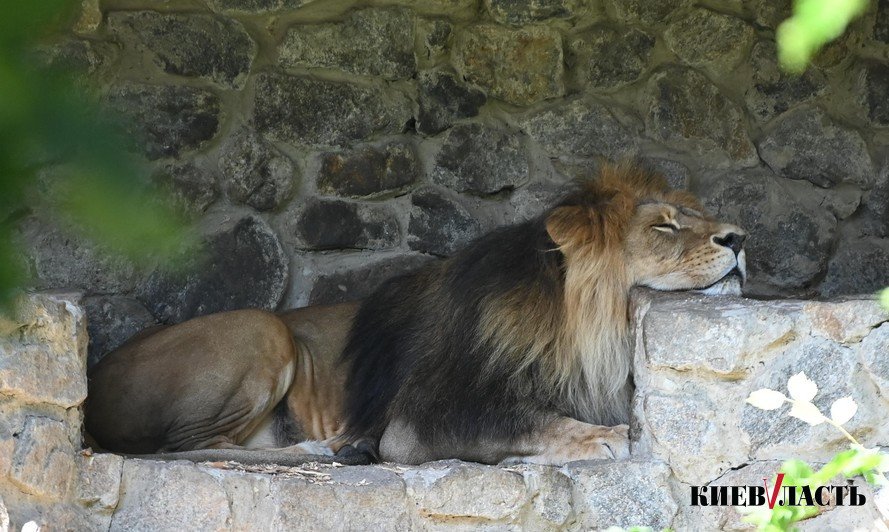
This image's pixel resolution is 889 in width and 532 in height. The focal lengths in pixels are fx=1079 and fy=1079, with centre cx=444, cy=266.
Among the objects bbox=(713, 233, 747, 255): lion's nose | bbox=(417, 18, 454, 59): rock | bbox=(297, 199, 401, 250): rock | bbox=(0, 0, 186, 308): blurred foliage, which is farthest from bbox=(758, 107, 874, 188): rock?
bbox=(0, 0, 186, 308): blurred foliage

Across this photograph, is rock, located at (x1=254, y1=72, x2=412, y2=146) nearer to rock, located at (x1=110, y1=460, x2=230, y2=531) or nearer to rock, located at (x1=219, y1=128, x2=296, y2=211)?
rock, located at (x1=219, y1=128, x2=296, y2=211)

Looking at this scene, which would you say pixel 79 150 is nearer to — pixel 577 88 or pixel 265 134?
pixel 265 134

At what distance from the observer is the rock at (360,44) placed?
446cm

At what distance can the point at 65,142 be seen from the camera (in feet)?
2.40

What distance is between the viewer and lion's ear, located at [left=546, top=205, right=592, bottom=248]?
3.55 metres

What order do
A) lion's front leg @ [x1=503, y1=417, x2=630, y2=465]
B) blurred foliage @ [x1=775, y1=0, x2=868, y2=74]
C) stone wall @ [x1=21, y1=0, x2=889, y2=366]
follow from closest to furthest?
blurred foliage @ [x1=775, y1=0, x2=868, y2=74]
lion's front leg @ [x1=503, y1=417, x2=630, y2=465]
stone wall @ [x1=21, y1=0, x2=889, y2=366]

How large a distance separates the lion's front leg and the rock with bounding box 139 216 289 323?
152 centimetres

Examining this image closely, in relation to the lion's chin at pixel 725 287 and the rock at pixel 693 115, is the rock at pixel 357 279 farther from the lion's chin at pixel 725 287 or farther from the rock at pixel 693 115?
the lion's chin at pixel 725 287

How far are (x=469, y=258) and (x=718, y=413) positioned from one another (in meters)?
1.11

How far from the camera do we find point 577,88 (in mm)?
4680

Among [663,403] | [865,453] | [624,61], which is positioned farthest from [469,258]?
[865,453]

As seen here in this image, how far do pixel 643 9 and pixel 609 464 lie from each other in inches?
85.7

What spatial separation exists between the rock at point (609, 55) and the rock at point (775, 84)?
0.48 metres

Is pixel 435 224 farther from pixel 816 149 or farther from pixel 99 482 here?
pixel 99 482
